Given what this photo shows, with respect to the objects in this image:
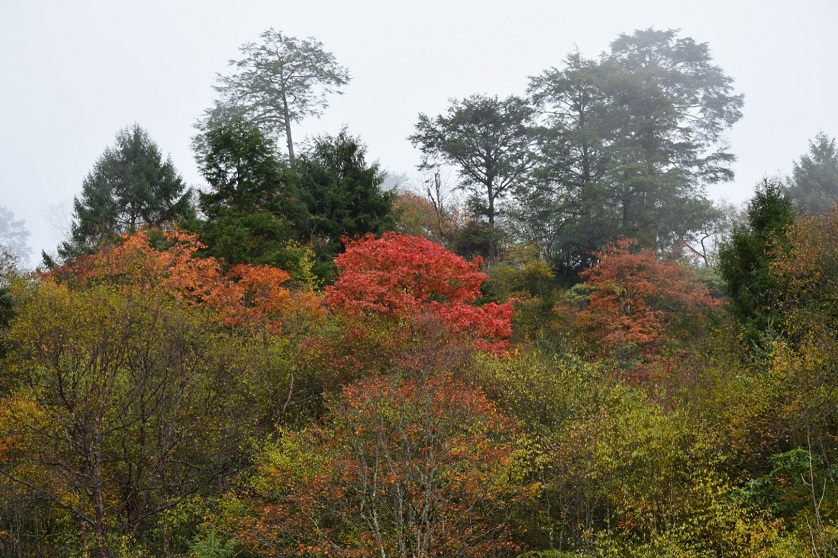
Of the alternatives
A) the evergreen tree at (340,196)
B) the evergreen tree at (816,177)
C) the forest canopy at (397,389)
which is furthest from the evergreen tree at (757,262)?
the evergreen tree at (816,177)

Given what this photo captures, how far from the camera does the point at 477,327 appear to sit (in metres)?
18.5

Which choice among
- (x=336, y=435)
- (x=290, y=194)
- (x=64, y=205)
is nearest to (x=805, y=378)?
(x=336, y=435)

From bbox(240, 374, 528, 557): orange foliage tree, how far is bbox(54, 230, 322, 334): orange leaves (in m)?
6.85

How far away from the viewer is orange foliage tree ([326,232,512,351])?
1742 centimetres

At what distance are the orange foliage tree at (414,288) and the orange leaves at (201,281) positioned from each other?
208cm

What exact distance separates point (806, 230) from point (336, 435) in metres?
12.0

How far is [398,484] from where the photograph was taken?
1109cm

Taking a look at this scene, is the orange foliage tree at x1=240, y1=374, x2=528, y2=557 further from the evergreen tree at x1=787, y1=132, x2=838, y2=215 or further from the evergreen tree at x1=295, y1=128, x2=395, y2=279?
the evergreen tree at x1=787, y1=132, x2=838, y2=215

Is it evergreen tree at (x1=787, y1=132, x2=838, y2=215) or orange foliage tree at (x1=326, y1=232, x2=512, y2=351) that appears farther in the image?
evergreen tree at (x1=787, y1=132, x2=838, y2=215)

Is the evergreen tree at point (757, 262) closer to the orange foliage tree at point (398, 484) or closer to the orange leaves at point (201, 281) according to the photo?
the orange foliage tree at point (398, 484)

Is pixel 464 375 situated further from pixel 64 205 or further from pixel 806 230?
pixel 64 205

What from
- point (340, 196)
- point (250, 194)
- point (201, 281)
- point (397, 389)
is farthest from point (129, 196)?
point (397, 389)

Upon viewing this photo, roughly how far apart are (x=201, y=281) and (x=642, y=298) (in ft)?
53.8

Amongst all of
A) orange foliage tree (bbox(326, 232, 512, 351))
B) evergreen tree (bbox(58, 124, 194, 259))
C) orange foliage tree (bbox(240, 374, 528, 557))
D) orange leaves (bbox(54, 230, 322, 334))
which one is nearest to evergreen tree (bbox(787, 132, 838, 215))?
orange foliage tree (bbox(326, 232, 512, 351))
